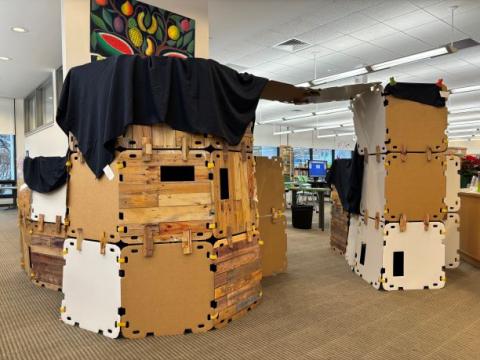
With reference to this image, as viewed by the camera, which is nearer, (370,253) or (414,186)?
(414,186)

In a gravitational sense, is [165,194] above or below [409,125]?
below

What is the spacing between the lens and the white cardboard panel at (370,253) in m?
3.91

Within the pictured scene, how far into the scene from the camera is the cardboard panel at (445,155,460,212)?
4.81 m

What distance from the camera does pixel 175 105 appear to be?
2779 mm

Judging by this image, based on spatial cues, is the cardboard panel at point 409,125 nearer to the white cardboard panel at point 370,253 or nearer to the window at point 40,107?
the white cardboard panel at point 370,253

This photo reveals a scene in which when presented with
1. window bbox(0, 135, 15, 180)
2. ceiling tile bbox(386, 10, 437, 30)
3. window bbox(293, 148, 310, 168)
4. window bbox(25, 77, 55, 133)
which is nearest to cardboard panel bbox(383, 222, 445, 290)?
ceiling tile bbox(386, 10, 437, 30)

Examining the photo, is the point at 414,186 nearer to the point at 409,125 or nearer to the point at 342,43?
the point at 409,125

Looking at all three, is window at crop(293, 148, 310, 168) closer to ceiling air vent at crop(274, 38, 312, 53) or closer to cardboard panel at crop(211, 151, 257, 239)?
ceiling air vent at crop(274, 38, 312, 53)

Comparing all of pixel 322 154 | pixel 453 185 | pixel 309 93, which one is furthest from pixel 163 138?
pixel 322 154

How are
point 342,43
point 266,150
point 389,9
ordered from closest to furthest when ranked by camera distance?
point 389,9
point 342,43
point 266,150

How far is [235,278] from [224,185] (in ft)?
2.73

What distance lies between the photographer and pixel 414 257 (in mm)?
3891

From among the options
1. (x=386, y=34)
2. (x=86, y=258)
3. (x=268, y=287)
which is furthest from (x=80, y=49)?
(x=386, y=34)

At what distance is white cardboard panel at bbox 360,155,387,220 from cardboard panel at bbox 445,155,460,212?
1.38 m
